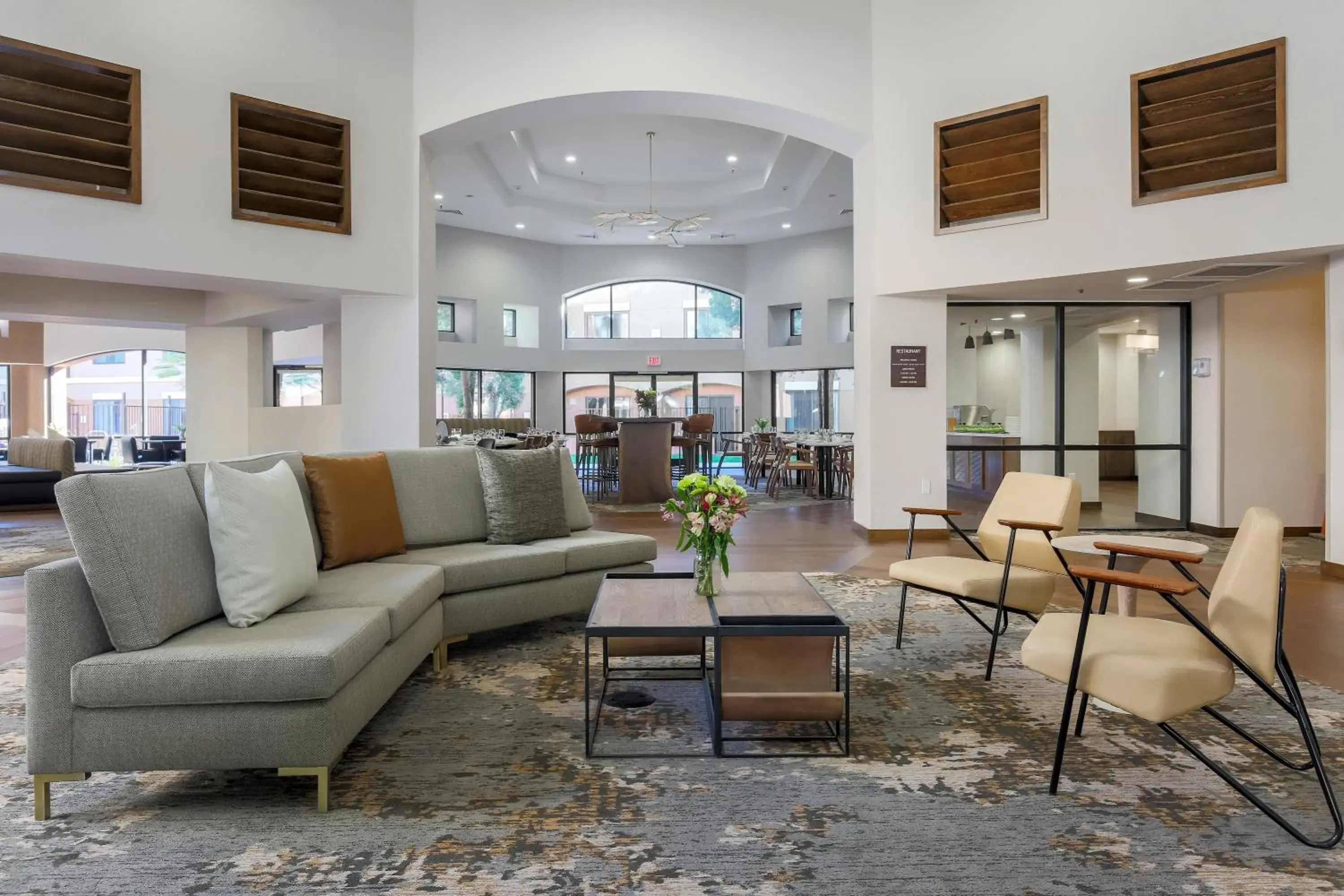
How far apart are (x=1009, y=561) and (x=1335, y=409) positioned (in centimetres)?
434

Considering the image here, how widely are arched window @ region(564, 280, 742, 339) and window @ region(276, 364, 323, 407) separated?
4819 mm

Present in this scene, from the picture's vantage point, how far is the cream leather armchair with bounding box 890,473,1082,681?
137 inches

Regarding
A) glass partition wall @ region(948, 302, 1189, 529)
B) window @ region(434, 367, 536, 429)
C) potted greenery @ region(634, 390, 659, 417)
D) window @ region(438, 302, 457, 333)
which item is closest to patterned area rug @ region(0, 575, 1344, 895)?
glass partition wall @ region(948, 302, 1189, 529)

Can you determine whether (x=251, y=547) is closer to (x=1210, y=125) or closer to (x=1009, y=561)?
(x=1009, y=561)

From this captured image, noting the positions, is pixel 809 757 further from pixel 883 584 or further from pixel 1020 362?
pixel 1020 362

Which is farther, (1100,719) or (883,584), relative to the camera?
(883,584)

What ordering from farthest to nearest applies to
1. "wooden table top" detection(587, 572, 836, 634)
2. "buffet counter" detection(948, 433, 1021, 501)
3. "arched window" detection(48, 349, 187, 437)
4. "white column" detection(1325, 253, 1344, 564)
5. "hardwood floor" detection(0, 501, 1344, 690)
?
"arched window" detection(48, 349, 187, 437) < "buffet counter" detection(948, 433, 1021, 501) < "white column" detection(1325, 253, 1344, 564) < "hardwood floor" detection(0, 501, 1344, 690) < "wooden table top" detection(587, 572, 836, 634)

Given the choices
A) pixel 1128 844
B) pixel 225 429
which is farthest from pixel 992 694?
pixel 225 429

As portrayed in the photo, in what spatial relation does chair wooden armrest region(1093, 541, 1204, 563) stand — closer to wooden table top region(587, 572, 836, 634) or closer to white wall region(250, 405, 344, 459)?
wooden table top region(587, 572, 836, 634)

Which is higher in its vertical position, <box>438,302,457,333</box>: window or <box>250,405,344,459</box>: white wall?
<box>438,302,457,333</box>: window

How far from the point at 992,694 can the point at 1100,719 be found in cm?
41

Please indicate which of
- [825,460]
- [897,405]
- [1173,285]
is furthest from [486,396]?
[1173,285]

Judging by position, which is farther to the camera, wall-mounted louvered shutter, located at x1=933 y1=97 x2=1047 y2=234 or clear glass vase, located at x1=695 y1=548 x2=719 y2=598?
wall-mounted louvered shutter, located at x1=933 y1=97 x2=1047 y2=234

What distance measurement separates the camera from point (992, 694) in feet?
10.8
